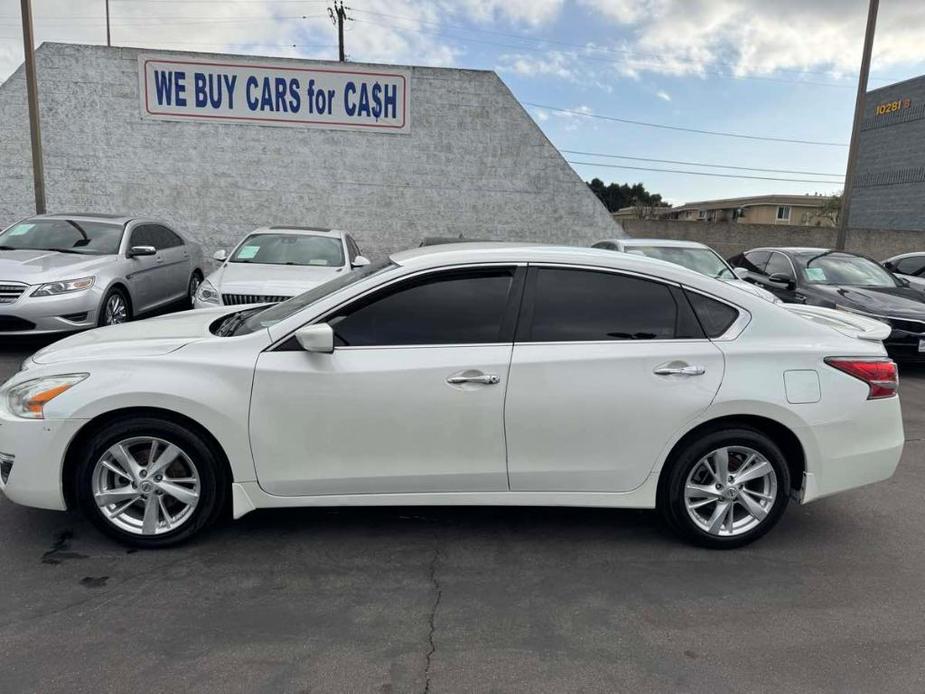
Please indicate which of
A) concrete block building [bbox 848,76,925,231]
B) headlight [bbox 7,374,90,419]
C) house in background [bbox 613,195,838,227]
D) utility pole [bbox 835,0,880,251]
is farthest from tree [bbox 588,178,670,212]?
headlight [bbox 7,374,90,419]

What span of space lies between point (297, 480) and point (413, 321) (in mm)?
994

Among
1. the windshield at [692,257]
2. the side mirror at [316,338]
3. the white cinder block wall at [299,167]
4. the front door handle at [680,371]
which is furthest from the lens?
the white cinder block wall at [299,167]

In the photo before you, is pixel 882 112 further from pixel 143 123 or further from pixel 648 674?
pixel 648 674

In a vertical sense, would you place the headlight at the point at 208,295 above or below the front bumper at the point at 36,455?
above

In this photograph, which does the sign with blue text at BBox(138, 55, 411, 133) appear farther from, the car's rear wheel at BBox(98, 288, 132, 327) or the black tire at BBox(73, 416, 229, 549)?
the black tire at BBox(73, 416, 229, 549)

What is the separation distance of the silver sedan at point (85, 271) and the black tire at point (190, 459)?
4.79 m

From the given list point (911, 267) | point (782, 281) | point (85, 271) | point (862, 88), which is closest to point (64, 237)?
point (85, 271)

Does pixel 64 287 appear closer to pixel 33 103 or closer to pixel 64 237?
pixel 64 237

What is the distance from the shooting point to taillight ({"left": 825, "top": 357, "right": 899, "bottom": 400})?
359 cm

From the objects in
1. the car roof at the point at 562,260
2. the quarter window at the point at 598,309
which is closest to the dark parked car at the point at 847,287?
the car roof at the point at 562,260

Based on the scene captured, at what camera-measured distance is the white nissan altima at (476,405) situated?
3.31 metres

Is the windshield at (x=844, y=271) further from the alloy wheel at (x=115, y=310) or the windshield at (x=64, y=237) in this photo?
the windshield at (x=64, y=237)

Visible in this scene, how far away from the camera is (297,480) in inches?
133

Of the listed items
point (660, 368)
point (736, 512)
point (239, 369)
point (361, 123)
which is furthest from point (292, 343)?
point (361, 123)
